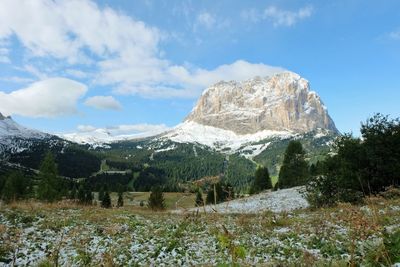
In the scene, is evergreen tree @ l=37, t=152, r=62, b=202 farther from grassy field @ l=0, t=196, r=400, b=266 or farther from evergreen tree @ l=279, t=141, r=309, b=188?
evergreen tree @ l=279, t=141, r=309, b=188

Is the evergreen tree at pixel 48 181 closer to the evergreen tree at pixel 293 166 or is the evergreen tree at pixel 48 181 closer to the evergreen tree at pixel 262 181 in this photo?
the evergreen tree at pixel 293 166

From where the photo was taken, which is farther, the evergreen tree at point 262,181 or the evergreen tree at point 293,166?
the evergreen tree at point 262,181

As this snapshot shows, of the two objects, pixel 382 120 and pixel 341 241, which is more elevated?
pixel 382 120

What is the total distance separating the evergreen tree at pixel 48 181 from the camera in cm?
6400

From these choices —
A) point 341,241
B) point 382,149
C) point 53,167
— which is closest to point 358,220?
point 341,241

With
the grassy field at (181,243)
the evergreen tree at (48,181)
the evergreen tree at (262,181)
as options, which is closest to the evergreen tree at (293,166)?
the evergreen tree at (262,181)

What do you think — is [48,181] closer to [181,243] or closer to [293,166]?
[293,166]

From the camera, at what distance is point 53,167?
67.3 metres

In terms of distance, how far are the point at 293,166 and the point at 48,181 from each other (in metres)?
55.6

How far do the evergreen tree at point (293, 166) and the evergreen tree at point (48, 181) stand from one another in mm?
52448

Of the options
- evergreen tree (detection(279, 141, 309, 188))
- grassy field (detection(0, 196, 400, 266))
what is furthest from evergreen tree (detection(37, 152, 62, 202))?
evergreen tree (detection(279, 141, 309, 188))

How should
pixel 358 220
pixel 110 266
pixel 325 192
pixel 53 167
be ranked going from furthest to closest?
1. pixel 53 167
2. pixel 325 192
3. pixel 110 266
4. pixel 358 220

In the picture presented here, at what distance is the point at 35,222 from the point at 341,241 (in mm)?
17311

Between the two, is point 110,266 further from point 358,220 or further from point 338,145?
point 338,145
